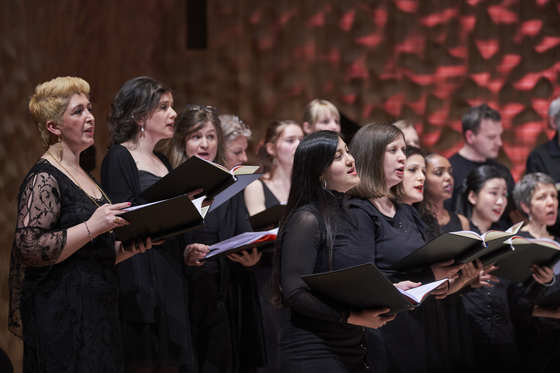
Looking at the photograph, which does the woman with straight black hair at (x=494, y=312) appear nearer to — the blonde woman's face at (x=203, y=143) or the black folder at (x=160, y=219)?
the blonde woman's face at (x=203, y=143)

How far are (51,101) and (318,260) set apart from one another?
3.18 feet

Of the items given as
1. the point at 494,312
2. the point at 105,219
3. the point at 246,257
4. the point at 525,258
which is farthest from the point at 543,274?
the point at 105,219

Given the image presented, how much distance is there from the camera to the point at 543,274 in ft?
11.3

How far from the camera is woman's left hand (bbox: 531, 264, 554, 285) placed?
136 inches

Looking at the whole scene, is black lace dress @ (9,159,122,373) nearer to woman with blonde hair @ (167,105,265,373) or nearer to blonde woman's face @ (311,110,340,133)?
woman with blonde hair @ (167,105,265,373)

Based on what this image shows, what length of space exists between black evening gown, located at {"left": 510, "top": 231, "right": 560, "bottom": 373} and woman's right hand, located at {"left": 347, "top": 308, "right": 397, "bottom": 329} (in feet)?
6.43

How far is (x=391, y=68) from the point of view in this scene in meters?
5.53

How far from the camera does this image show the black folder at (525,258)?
323 cm

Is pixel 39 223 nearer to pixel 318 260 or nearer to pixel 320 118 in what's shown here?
pixel 318 260

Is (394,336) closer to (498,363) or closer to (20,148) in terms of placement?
(498,363)

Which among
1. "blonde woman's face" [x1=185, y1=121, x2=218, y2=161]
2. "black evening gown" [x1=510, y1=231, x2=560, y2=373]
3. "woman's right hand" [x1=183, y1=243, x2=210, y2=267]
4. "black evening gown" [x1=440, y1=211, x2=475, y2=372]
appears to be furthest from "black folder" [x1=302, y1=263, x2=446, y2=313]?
"black evening gown" [x1=510, y1=231, x2=560, y2=373]

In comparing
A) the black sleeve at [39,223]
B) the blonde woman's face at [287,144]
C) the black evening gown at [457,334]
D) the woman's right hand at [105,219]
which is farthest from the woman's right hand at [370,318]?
the blonde woman's face at [287,144]

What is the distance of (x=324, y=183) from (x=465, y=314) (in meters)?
1.59

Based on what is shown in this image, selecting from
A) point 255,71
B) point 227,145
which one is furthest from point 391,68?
point 227,145
